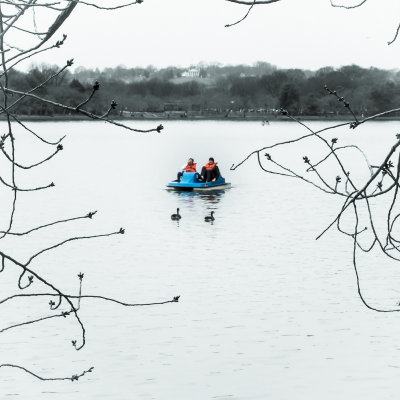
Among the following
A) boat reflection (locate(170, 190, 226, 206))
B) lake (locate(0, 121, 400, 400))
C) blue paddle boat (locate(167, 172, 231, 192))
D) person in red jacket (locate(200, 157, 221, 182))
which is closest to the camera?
lake (locate(0, 121, 400, 400))

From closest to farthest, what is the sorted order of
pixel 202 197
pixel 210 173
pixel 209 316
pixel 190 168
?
pixel 209 316 < pixel 210 173 < pixel 190 168 < pixel 202 197

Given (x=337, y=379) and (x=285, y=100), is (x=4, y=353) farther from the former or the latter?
(x=285, y=100)

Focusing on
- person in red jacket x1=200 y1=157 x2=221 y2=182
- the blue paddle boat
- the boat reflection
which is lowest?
the boat reflection

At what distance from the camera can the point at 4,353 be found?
717 inches

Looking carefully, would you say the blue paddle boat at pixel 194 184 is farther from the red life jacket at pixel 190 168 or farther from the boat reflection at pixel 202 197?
the boat reflection at pixel 202 197

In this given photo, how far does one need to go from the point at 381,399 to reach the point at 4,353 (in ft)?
23.6

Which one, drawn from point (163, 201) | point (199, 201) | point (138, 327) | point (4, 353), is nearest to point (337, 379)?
point (138, 327)

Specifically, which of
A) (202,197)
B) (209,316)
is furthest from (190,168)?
(209,316)

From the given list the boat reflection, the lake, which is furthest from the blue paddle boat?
the lake

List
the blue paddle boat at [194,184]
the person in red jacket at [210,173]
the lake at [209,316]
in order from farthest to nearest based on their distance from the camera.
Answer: the blue paddle boat at [194,184] < the person in red jacket at [210,173] < the lake at [209,316]

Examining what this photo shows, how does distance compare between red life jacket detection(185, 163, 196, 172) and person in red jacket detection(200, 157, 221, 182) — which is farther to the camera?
red life jacket detection(185, 163, 196, 172)

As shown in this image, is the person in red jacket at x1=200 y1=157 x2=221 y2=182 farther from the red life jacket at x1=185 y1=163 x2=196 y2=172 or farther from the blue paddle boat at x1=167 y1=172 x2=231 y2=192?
the red life jacket at x1=185 y1=163 x2=196 y2=172

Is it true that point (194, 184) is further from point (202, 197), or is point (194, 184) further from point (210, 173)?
point (202, 197)

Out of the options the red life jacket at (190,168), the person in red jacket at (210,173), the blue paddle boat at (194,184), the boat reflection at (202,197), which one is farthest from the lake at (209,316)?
the boat reflection at (202,197)
